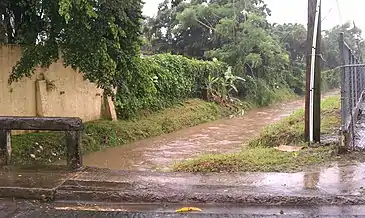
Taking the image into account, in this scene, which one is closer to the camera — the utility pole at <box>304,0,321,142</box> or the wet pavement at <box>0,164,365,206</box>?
the wet pavement at <box>0,164,365,206</box>

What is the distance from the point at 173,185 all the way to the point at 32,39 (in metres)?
7.79

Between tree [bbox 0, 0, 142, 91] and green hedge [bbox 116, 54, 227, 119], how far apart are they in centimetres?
72

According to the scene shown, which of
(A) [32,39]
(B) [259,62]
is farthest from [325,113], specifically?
(B) [259,62]

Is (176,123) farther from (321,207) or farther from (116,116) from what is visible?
(321,207)

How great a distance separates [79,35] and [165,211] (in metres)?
6.61

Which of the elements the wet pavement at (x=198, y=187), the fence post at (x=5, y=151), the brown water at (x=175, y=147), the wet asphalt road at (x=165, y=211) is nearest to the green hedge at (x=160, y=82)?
the brown water at (x=175, y=147)

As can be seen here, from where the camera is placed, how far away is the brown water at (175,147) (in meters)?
11.7

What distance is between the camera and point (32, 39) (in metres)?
11.8

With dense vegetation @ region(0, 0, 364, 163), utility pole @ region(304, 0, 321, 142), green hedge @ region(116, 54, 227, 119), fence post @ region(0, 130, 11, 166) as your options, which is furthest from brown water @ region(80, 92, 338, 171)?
fence post @ region(0, 130, 11, 166)

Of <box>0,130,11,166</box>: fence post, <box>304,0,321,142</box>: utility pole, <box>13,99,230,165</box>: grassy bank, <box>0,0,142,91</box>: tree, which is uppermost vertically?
<box>0,0,142,91</box>: tree

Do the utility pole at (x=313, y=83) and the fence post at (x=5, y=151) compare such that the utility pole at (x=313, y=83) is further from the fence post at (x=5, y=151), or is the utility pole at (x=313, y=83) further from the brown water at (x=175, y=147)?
the fence post at (x=5, y=151)

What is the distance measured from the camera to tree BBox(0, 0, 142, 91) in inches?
410

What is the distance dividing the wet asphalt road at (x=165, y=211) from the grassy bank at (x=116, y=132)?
256cm

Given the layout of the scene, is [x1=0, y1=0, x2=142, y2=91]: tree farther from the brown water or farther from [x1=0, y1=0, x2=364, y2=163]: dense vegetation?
the brown water
